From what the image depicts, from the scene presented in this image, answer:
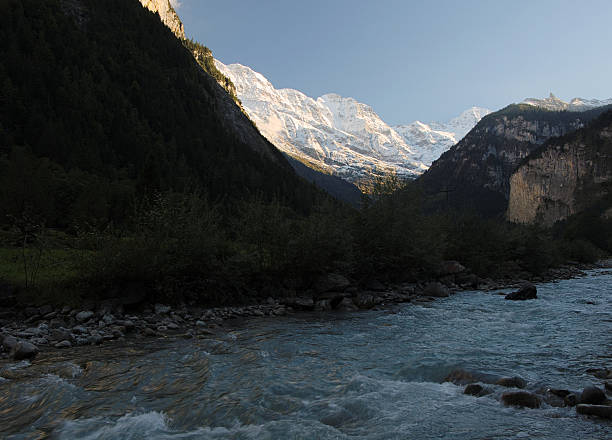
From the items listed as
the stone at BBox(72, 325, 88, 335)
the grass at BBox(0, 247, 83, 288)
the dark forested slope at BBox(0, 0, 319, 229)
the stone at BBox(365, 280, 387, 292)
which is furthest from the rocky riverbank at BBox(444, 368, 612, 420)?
the dark forested slope at BBox(0, 0, 319, 229)

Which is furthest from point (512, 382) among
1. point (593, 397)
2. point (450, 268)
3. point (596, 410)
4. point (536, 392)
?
point (450, 268)

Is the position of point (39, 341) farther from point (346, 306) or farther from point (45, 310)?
point (346, 306)

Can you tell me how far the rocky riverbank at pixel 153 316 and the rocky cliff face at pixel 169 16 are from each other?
531 feet

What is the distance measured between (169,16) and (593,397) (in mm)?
190730

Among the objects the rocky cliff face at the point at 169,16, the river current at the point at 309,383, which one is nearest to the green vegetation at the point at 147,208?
the river current at the point at 309,383

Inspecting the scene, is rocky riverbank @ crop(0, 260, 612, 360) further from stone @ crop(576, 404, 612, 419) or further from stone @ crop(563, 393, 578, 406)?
stone @ crop(576, 404, 612, 419)

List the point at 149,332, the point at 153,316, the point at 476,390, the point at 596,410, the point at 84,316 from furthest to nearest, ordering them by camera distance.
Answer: the point at 153,316 < the point at 84,316 < the point at 149,332 < the point at 476,390 < the point at 596,410

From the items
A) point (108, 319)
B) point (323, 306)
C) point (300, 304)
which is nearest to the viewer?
point (108, 319)

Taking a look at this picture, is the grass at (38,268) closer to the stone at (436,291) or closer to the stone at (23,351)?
the stone at (23,351)

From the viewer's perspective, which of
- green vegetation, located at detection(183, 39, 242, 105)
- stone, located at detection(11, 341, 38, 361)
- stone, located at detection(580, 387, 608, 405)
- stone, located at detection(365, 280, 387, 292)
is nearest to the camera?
stone, located at detection(580, 387, 608, 405)

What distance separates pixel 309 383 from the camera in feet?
34.6

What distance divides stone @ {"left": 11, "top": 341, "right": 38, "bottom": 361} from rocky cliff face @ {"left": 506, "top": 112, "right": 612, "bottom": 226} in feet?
460

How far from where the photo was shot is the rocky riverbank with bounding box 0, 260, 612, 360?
14.3m

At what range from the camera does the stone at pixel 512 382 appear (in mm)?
9797
